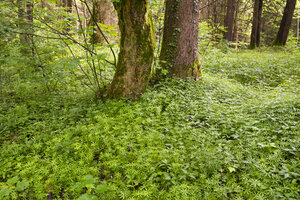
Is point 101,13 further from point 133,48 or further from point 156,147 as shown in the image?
point 156,147

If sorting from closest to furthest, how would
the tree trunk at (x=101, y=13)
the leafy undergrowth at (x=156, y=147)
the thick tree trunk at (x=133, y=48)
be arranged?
the leafy undergrowth at (x=156, y=147)
the thick tree trunk at (x=133, y=48)
the tree trunk at (x=101, y=13)

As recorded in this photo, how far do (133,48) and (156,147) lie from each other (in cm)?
268

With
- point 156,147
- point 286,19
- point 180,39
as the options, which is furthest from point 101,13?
point 286,19

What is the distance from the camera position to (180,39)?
5.56 meters

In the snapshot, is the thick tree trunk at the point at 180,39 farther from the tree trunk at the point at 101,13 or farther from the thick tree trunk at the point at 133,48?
the tree trunk at the point at 101,13

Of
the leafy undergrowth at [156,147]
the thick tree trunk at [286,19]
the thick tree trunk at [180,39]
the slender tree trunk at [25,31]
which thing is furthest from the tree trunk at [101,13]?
the thick tree trunk at [286,19]

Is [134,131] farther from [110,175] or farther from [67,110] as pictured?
[67,110]

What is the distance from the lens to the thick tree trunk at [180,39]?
5465 mm

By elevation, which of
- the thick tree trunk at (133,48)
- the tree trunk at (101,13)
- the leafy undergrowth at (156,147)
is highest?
the tree trunk at (101,13)

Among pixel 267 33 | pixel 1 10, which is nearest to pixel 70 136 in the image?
pixel 1 10

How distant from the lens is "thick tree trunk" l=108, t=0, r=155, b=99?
4473 millimetres

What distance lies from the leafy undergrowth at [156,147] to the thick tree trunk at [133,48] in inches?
17.1

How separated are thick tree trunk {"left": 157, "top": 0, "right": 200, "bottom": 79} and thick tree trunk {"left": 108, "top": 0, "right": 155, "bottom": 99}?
0.89 meters

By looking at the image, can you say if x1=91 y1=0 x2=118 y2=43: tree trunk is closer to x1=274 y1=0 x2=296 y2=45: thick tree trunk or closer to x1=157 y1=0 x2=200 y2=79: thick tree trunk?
x1=157 y1=0 x2=200 y2=79: thick tree trunk
